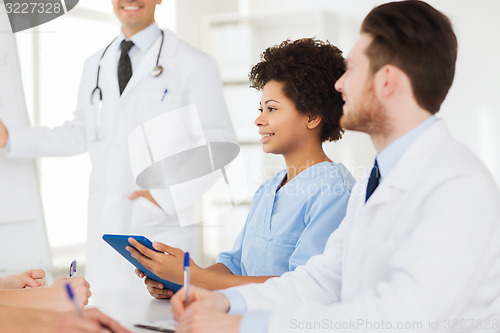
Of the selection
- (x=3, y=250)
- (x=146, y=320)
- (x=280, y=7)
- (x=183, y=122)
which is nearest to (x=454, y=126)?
(x=280, y=7)

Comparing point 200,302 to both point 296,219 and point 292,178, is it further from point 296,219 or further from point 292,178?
point 292,178

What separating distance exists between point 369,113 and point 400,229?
0.20m

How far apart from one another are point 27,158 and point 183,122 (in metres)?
0.63

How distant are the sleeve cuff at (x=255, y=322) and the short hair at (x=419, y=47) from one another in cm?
41

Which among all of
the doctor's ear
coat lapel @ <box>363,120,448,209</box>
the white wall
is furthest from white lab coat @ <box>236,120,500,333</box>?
the white wall

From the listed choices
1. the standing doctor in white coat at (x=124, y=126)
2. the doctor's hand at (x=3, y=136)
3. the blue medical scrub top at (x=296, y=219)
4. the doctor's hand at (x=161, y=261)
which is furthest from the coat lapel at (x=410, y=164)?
the doctor's hand at (x=3, y=136)

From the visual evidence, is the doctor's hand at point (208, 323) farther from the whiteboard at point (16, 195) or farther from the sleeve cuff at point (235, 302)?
the whiteboard at point (16, 195)

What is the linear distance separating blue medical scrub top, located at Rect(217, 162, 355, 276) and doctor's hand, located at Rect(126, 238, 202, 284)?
24cm

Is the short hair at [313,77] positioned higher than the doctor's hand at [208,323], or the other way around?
the short hair at [313,77]

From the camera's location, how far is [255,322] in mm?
806

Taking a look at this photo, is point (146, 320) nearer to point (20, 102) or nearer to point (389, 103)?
point (389, 103)

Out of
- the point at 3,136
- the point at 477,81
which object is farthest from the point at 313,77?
the point at 477,81

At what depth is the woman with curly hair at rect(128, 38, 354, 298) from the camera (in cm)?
126

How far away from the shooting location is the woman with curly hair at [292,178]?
1.26 m
